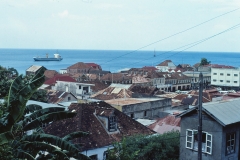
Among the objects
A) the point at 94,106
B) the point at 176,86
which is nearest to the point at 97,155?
the point at 94,106

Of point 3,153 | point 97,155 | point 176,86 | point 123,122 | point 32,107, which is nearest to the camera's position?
point 3,153

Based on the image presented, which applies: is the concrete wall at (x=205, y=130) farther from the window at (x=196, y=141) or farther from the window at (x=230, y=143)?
the window at (x=230, y=143)

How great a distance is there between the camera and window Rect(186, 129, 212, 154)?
15102mm

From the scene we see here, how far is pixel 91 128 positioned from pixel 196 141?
5.35m

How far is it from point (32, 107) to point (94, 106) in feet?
30.3

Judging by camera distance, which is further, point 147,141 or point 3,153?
point 147,141

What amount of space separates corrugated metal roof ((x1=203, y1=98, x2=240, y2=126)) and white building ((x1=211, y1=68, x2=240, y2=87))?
69.2 metres

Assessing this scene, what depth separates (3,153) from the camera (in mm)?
7477

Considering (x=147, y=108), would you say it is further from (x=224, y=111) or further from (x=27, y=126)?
(x=27, y=126)

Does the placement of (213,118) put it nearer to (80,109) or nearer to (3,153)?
(80,109)

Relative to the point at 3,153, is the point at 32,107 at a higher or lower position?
higher

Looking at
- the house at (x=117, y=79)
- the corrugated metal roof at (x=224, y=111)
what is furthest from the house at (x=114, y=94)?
the house at (x=117, y=79)

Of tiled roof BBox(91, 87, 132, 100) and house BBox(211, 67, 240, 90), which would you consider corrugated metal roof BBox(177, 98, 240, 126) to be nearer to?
tiled roof BBox(91, 87, 132, 100)

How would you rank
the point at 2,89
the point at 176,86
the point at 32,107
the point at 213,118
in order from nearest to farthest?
1. the point at 32,107
2. the point at 213,118
3. the point at 2,89
4. the point at 176,86
